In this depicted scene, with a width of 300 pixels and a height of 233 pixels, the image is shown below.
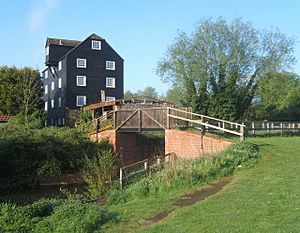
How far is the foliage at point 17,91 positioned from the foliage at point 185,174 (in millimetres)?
39858

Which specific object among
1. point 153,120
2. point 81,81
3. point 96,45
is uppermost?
point 96,45

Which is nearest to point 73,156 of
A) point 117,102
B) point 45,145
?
point 45,145

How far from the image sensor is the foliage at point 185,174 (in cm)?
1486

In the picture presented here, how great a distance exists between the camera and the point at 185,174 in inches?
603

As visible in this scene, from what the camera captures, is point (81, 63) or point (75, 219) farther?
point (81, 63)

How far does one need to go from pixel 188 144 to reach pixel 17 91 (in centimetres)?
3507

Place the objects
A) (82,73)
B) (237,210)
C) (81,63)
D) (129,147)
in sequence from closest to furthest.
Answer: (237,210)
(129,147)
(81,63)
(82,73)

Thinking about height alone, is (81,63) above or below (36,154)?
above

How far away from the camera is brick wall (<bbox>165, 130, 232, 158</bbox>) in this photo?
23391mm

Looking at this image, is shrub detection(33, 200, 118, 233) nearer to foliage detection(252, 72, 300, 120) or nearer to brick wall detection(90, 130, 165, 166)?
brick wall detection(90, 130, 165, 166)

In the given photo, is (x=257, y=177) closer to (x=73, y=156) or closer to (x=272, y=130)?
(x=73, y=156)

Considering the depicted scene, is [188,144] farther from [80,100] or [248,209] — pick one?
[80,100]

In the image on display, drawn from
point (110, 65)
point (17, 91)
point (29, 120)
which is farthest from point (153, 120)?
point (17, 91)

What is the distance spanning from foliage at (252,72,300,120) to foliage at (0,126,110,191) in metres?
22.6
